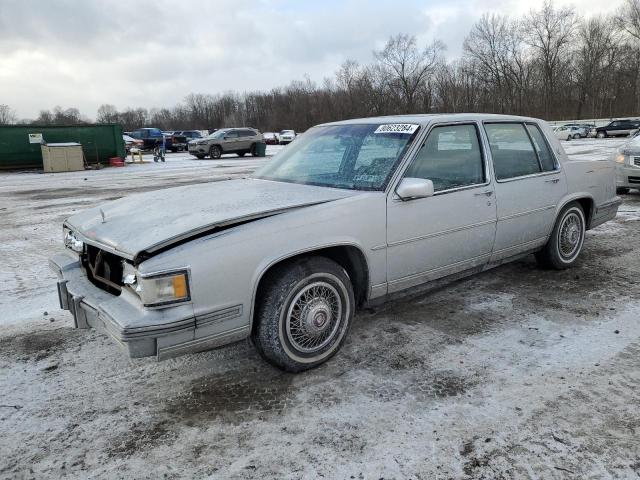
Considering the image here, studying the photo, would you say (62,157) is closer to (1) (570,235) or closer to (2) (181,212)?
(2) (181,212)

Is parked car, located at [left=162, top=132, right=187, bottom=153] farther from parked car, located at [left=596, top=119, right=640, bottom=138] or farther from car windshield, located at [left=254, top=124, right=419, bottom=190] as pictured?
car windshield, located at [left=254, top=124, right=419, bottom=190]

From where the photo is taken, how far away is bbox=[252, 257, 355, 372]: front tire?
2916mm

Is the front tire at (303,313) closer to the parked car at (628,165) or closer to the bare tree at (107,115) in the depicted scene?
the parked car at (628,165)

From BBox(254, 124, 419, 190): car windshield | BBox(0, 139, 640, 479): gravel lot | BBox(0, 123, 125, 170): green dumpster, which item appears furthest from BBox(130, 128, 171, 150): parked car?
BBox(0, 139, 640, 479): gravel lot

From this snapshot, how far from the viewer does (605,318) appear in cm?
382

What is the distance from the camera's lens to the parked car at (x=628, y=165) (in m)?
9.21

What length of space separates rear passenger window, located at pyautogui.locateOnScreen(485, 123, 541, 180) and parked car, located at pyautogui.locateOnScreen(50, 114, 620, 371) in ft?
0.05

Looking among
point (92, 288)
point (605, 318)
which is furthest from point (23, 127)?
point (605, 318)

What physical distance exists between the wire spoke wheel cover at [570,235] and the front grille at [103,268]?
161 inches

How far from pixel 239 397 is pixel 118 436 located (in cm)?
67

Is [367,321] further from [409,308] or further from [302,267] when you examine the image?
[302,267]

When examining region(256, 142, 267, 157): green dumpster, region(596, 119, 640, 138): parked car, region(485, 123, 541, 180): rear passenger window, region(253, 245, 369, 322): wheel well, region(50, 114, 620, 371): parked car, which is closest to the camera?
region(50, 114, 620, 371): parked car

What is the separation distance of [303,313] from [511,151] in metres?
2.57

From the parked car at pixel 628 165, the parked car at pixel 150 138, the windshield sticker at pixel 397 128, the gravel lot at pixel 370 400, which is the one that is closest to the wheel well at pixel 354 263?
the gravel lot at pixel 370 400
